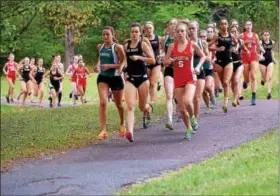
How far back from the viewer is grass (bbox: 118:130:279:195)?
25.4ft

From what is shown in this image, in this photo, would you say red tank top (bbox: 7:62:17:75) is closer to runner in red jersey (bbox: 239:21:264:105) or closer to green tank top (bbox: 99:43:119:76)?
runner in red jersey (bbox: 239:21:264:105)

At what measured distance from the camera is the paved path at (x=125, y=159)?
8.65 meters

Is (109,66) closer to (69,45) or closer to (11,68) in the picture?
(11,68)

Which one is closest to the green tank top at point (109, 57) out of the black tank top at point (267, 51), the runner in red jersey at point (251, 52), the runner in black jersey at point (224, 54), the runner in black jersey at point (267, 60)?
the runner in black jersey at point (224, 54)

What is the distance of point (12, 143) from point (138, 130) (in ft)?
10.2

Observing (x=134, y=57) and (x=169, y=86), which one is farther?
(x=169, y=86)

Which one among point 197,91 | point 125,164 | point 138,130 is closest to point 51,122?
point 138,130

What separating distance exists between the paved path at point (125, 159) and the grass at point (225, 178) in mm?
458

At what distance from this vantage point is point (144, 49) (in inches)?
481

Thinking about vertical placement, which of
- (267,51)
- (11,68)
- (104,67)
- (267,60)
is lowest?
(11,68)

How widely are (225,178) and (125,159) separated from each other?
2.39 m

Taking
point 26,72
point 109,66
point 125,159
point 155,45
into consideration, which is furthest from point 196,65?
point 26,72

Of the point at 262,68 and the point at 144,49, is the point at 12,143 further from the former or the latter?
the point at 262,68

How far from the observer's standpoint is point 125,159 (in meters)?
10.4
